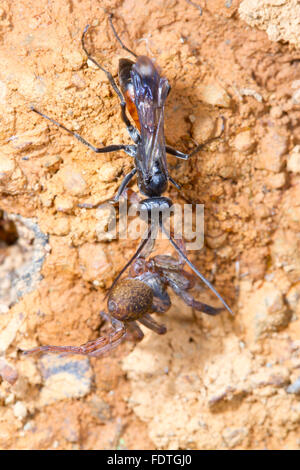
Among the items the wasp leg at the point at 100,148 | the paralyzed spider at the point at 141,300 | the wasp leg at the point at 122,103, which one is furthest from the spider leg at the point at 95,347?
the wasp leg at the point at 122,103

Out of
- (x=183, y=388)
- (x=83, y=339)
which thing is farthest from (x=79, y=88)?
(x=183, y=388)

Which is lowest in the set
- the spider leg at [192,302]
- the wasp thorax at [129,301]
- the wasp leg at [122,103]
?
the spider leg at [192,302]

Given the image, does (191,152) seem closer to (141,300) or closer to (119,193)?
(119,193)

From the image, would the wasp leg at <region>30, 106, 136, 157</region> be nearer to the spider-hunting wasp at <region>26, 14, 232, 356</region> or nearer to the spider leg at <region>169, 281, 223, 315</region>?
the spider-hunting wasp at <region>26, 14, 232, 356</region>

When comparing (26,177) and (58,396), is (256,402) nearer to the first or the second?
(58,396)

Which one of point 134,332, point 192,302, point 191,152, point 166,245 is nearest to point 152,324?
point 134,332

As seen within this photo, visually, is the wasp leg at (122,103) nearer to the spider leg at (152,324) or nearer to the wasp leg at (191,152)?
the wasp leg at (191,152)
